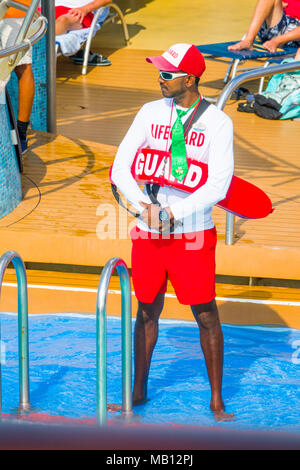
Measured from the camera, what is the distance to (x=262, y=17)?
8.01 m

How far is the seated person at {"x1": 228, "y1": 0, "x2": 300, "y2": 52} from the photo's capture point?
26.0 ft

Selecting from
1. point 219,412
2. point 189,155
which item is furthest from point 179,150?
point 219,412

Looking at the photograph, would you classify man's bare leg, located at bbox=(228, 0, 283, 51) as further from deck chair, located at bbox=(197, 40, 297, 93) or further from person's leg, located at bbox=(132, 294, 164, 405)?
person's leg, located at bbox=(132, 294, 164, 405)

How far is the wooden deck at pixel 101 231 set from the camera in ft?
15.6

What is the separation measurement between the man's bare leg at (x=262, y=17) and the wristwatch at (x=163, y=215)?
218 inches

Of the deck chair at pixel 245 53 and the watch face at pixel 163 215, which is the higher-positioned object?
the watch face at pixel 163 215

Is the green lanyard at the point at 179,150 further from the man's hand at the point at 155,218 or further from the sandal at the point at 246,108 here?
the sandal at the point at 246,108

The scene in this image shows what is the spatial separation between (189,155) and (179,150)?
6 centimetres

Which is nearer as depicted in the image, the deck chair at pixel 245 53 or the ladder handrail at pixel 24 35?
the ladder handrail at pixel 24 35

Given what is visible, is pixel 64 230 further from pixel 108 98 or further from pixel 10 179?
pixel 108 98

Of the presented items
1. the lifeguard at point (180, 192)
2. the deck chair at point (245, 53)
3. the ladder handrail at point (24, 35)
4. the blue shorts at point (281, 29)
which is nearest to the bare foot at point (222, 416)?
the lifeguard at point (180, 192)

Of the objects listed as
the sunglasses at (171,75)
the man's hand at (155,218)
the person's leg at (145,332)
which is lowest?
the person's leg at (145,332)

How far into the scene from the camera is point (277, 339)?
450cm

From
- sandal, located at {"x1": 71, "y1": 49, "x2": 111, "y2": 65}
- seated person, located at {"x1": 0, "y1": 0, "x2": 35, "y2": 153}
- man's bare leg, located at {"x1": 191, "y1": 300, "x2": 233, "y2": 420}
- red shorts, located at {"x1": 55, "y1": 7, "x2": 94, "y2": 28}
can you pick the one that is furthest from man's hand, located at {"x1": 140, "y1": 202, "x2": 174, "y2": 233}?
sandal, located at {"x1": 71, "y1": 49, "x2": 111, "y2": 65}
